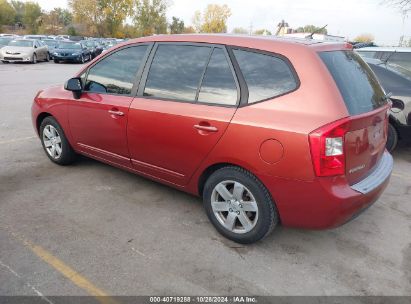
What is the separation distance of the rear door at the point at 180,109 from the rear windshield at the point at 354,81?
2.60 ft

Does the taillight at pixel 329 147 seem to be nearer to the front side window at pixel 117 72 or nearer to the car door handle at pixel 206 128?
the car door handle at pixel 206 128

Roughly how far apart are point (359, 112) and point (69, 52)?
26.1m

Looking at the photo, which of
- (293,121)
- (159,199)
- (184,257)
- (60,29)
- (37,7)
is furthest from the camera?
(37,7)

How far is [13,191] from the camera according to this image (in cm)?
411

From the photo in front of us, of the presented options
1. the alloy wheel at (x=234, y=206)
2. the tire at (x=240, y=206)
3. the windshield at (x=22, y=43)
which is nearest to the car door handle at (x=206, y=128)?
the tire at (x=240, y=206)

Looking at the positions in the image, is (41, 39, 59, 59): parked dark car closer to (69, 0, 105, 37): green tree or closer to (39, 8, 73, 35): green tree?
(69, 0, 105, 37): green tree

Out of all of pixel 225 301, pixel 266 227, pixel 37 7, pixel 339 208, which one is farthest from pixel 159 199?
pixel 37 7

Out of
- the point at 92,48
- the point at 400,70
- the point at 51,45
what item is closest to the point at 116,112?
the point at 400,70

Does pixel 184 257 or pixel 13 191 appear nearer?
pixel 184 257

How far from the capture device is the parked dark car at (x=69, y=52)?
25.8 meters

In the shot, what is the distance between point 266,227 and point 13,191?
9.12 feet

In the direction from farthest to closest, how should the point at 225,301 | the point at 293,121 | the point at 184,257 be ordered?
1. the point at 184,257
2. the point at 293,121
3. the point at 225,301

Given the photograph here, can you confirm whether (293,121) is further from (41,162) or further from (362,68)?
(41,162)

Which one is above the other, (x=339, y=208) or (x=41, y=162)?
(x=339, y=208)
